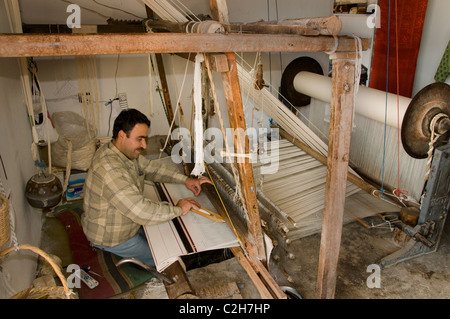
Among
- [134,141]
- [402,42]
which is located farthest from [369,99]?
[134,141]

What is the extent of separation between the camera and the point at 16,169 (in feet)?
8.37

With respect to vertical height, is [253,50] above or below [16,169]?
above

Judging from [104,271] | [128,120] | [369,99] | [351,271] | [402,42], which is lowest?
[351,271]

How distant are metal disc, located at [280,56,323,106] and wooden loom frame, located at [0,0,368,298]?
285 centimetres

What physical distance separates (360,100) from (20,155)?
3.34m

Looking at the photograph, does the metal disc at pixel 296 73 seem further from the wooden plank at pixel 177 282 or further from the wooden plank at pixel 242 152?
the wooden plank at pixel 177 282

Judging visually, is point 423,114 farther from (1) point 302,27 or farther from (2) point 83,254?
(2) point 83,254

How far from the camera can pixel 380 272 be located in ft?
9.21

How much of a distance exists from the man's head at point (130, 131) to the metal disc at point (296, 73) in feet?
9.01

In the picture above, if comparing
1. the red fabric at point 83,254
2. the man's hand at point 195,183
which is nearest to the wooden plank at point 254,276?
the man's hand at point 195,183

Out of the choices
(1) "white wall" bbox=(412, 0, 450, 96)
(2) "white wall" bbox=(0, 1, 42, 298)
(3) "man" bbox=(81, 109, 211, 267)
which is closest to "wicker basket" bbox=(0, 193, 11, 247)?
(2) "white wall" bbox=(0, 1, 42, 298)

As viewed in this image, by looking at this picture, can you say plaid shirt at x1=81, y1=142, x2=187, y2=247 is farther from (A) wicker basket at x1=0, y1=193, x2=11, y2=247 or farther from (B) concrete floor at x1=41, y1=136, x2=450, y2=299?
(A) wicker basket at x1=0, y1=193, x2=11, y2=247

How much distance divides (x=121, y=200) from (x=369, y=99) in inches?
107

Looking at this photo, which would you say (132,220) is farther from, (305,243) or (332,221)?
(305,243)
